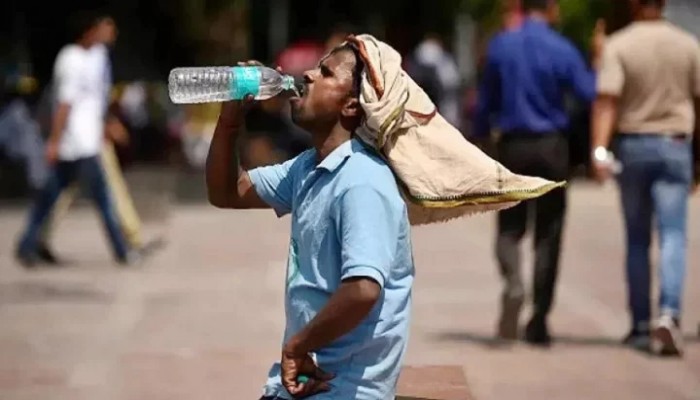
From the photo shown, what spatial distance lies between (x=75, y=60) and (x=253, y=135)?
9.96m

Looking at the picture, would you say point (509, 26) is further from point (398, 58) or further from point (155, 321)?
point (398, 58)

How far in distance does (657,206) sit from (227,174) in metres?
4.32

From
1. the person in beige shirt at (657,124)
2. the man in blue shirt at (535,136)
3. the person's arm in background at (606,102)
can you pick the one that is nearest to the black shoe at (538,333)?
the man in blue shirt at (535,136)

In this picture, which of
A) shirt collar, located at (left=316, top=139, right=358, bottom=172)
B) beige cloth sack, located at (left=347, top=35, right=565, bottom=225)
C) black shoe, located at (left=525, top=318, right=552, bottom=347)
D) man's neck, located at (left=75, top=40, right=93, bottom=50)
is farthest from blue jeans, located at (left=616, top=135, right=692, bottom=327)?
man's neck, located at (left=75, top=40, right=93, bottom=50)

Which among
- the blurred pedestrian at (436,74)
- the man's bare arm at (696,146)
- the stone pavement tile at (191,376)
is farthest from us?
the blurred pedestrian at (436,74)

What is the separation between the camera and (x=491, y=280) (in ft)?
37.8

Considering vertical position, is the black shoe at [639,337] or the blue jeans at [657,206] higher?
the blue jeans at [657,206]

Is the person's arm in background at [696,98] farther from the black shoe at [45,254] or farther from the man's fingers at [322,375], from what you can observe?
the black shoe at [45,254]

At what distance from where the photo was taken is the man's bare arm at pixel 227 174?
4.44 meters

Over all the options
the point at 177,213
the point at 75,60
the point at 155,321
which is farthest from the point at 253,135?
the point at 155,321

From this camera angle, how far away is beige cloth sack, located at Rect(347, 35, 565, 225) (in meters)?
4.20

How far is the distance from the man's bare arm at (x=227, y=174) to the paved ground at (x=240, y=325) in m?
2.75

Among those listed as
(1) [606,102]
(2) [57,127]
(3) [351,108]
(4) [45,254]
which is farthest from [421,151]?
(4) [45,254]

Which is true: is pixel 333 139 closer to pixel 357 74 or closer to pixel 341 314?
pixel 357 74
